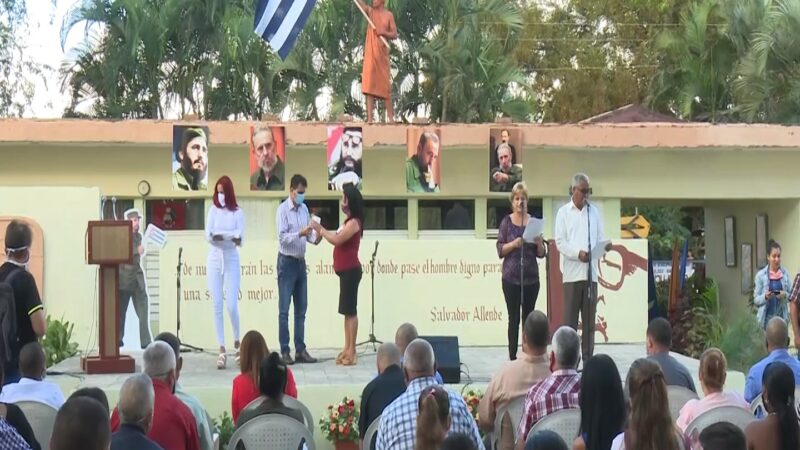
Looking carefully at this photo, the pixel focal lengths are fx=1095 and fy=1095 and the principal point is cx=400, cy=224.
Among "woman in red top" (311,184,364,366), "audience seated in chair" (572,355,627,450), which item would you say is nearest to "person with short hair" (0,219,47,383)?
"woman in red top" (311,184,364,366)

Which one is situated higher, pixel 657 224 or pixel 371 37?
pixel 371 37

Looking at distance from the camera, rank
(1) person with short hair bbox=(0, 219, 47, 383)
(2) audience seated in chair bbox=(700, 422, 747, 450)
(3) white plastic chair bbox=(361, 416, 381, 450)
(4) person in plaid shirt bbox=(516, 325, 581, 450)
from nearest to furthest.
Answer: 1. (2) audience seated in chair bbox=(700, 422, 747, 450)
2. (4) person in plaid shirt bbox=(516, 325, 581, 450)
3. (3) white plastic chair bbox=(361, 416, 381, 450)
4. (1) person with short hair bbox=(0, 219, 47, 383)

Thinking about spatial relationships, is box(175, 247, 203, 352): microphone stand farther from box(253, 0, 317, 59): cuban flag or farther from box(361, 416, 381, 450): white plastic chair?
box(361, 416, 381, 450): white plastic chair

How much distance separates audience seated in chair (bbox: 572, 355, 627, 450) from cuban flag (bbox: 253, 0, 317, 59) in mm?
9280

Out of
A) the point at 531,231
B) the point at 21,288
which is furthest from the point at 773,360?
the point at 21,288

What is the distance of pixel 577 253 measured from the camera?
9258mm

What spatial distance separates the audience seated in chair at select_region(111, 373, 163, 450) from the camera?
4445 mm

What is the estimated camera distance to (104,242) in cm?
918

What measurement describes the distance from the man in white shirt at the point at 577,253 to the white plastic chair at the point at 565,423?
4.08 metres

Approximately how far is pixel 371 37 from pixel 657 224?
24247 mm

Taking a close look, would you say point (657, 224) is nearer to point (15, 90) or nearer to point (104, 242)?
point (15, 90)

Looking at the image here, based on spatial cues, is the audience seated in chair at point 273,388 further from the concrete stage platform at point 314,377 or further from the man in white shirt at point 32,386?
the concrete stage platform at point 314,377

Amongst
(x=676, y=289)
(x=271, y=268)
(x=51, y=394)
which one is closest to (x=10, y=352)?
(x=51, y=394)

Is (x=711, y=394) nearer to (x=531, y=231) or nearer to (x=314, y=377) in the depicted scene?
Answer: (x=531, y=231)
